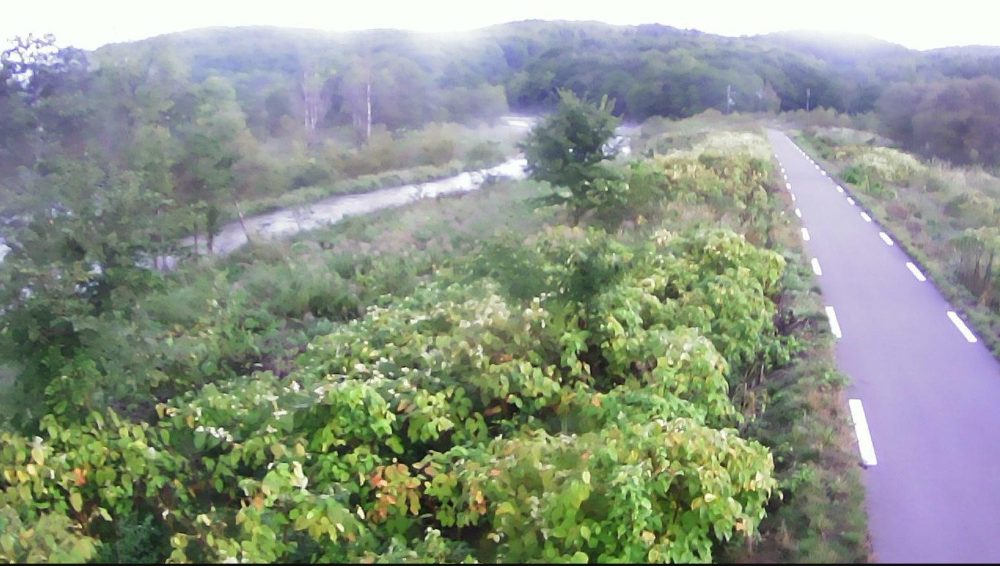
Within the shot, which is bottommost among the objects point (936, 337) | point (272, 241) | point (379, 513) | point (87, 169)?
point (272, 241)

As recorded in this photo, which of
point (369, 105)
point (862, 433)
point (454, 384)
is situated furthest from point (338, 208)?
point (862, 433)

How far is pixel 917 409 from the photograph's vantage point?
7.32 meters

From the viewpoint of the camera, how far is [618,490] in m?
4.55

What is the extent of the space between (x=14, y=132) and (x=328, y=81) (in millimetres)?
27109

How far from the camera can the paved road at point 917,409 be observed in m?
5.04

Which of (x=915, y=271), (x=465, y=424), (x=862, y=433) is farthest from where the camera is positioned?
(x=915, y=271)

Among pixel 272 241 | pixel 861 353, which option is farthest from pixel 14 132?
pixel 861 353

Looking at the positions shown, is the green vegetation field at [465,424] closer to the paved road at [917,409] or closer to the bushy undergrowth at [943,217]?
the paved road at [917,409]

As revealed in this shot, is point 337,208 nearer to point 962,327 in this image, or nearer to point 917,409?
point 962,327

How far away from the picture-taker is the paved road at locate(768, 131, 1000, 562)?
504cm

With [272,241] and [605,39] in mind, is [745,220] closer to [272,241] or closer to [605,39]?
[605,39]

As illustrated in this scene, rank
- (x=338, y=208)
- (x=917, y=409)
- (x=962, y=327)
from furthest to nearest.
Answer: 1. (x=338, y=208)
2. (x=962, y=327)
3. (x=917, y=409)

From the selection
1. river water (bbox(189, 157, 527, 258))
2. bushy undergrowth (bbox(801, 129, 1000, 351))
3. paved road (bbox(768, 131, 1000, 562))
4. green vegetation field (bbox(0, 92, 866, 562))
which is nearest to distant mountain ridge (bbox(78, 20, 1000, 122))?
river water (bbox(189, 157, 527, 258))

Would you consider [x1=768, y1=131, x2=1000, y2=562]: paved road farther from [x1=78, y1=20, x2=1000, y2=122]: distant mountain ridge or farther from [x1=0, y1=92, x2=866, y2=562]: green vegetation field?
[x1=78, y1=20, x2=1000, y2=122]: distant mountain ridge
